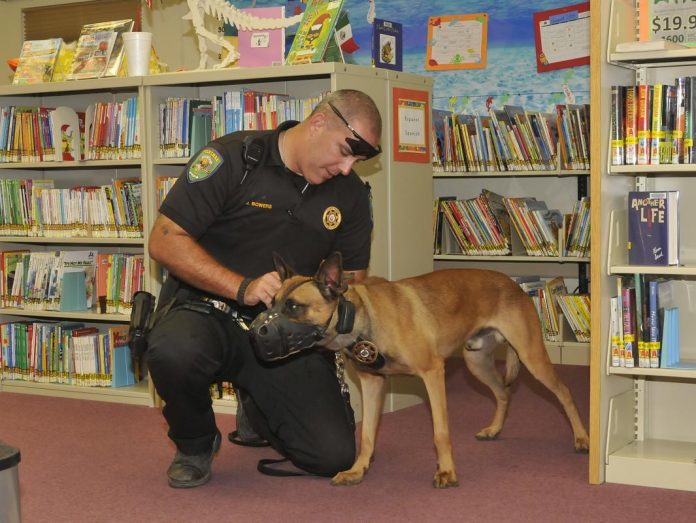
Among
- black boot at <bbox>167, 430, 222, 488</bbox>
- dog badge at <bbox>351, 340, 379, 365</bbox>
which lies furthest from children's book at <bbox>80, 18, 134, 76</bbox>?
dog badge at <bbox>351, 340, 379, 365</bbox>

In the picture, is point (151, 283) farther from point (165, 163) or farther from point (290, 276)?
point (290, 276)

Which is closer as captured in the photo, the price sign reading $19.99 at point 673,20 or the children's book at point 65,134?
the price sign reading $19.99 at point 673,20

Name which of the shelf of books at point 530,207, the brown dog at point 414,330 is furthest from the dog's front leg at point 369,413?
the shelf of books at point 530,207

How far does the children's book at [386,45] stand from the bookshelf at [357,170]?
5.4 inches

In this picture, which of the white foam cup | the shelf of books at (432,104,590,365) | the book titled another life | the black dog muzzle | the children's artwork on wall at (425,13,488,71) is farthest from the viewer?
the children's artwork on wall at (425,13,488,71)

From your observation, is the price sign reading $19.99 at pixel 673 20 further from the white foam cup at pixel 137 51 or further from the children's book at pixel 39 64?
the children's book at pixel 39 64

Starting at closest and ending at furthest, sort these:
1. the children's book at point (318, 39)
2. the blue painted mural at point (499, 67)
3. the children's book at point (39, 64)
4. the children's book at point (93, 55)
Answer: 1. the children's book at point (318, 39)
2. the children's book at point (93, 55)
3. the children's book at point (39, 64)
4. the blue painted mural at point (499, 67)

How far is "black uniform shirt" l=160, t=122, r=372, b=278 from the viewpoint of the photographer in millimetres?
3416

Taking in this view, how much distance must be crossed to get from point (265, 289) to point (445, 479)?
974 millimetres

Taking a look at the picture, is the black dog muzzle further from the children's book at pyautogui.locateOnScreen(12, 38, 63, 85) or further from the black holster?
the children's book at pyautogui.locateOnScreen(12, 38, 63, 85)

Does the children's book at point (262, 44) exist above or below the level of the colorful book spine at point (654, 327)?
above

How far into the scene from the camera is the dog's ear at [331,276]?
3025 mm

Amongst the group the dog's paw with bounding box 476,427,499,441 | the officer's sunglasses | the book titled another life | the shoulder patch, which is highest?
the officer's sunglasses

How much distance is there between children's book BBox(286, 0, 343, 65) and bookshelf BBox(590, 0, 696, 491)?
4.94ft
